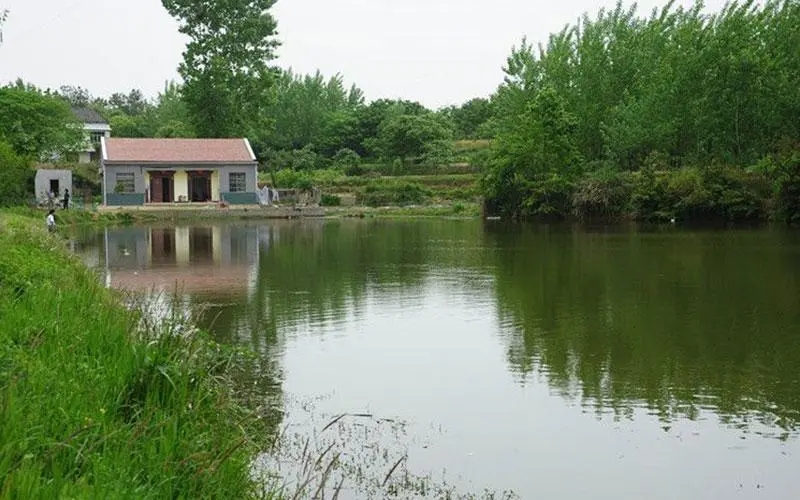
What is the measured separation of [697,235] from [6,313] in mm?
25910

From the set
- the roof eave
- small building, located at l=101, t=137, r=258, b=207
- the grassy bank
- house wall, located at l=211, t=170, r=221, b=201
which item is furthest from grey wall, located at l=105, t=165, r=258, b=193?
the grassy bank

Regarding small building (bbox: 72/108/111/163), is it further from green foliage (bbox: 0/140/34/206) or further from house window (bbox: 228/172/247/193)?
green foliage (bbox: 0/140/34/206)

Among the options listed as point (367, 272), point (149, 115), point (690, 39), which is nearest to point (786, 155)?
point (690, 39)

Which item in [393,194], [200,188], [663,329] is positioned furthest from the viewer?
[393,194]

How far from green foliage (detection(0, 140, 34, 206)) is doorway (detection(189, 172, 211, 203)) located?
948cm

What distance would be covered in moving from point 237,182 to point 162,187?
385cm

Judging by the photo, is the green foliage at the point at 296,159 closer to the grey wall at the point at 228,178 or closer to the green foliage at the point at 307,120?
the green foliage at the point at 307,120

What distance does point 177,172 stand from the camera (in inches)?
1837

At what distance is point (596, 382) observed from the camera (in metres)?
9.54

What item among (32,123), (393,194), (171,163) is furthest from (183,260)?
(32,123)

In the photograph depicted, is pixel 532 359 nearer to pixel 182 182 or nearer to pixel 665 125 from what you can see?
pixel 665 125

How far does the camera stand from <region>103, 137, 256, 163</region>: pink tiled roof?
150 feet

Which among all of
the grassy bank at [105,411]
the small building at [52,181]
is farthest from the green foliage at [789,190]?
the small building at [52,181]

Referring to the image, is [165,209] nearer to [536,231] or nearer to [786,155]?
[536,231]
